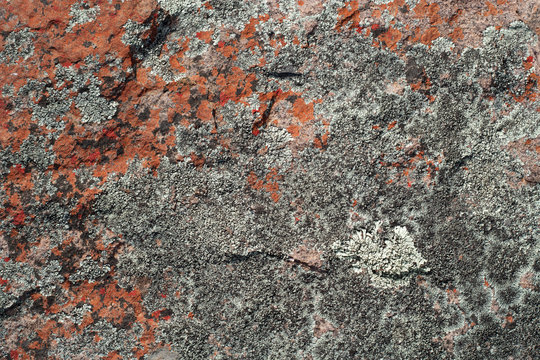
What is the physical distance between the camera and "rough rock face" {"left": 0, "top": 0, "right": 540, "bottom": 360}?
9.20 ft

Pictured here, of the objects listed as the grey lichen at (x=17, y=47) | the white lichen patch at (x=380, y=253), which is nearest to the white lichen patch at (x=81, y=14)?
the grey lichen at (x=17, y=47)

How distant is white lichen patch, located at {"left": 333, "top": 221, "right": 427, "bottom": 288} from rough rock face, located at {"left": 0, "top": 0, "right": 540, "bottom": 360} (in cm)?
1

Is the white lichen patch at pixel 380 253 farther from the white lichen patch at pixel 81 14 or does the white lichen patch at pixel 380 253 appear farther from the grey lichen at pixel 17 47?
the grey lichen at pixel 17 47

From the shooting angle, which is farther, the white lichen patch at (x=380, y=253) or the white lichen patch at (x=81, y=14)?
Answer: the white lichen patch at (x=81, y=14)

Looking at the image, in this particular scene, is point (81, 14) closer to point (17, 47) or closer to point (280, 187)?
point (17, 47)

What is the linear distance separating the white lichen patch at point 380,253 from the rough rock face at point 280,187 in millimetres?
13

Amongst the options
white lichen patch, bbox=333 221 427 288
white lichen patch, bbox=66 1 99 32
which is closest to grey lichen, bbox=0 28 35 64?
white lichen patch, bbox=66 1 99 32

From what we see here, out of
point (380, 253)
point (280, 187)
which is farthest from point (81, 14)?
point (380, 253)

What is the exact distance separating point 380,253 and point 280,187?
773 millimetres

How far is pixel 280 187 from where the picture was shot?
9.25 feet

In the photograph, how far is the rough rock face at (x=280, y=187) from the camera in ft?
9.20

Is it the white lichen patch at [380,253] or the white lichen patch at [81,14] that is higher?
the white lichen patch at [81,14]

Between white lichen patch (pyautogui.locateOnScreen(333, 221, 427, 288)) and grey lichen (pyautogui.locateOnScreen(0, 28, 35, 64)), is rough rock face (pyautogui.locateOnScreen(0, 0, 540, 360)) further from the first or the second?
grey lichen (pyautogui.locateOnScreen(0, 28, 35, 64))

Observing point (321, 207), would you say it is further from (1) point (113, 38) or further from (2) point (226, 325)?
(1) point (113, 38)
